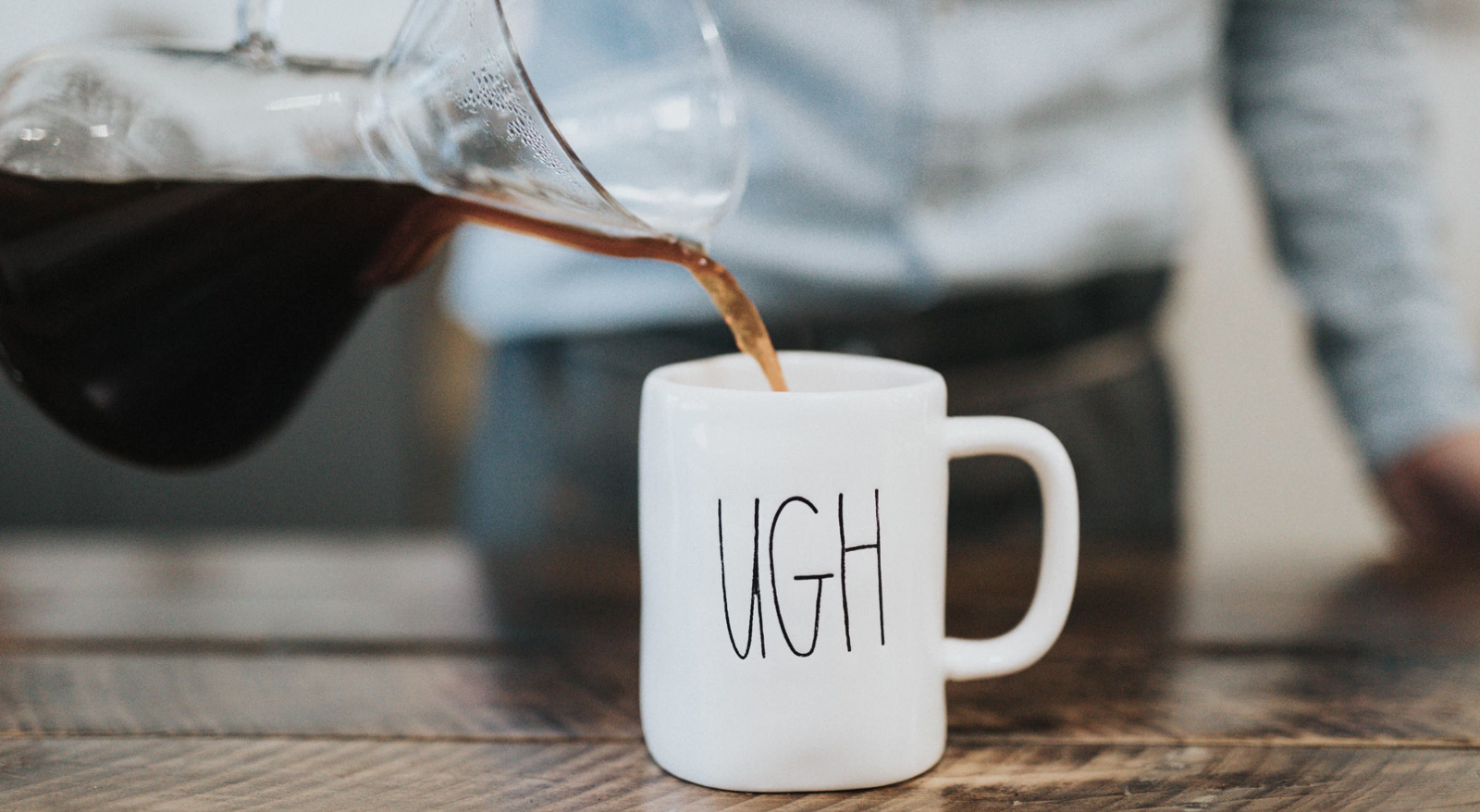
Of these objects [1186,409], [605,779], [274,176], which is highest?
[274,176]

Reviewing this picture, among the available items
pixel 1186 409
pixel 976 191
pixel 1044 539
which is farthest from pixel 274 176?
pixel 1186 409

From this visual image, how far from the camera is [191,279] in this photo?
1.60 feet

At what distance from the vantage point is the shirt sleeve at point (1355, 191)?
1011mm

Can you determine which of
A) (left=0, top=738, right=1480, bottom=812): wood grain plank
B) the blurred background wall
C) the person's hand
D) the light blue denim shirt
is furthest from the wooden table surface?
the blurred background wall

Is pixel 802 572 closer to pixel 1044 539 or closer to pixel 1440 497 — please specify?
pixel 1044 539

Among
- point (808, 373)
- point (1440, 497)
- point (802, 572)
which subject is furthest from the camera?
point (1440, 497)

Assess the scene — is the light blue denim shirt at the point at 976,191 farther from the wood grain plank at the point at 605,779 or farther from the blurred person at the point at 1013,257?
the wood grain plank at the point at 605,779

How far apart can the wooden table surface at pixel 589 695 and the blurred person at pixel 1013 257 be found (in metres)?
0.17

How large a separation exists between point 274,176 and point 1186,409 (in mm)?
1960

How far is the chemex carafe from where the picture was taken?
1.54ft

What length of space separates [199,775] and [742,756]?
0.24 metres

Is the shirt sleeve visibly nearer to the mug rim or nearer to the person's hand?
the person's hand

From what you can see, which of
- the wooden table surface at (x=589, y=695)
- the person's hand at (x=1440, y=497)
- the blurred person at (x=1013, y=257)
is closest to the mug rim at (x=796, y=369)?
the wooden table surface at (x=589, y=695)

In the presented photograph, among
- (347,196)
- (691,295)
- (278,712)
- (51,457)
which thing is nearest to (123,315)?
(347,196)
